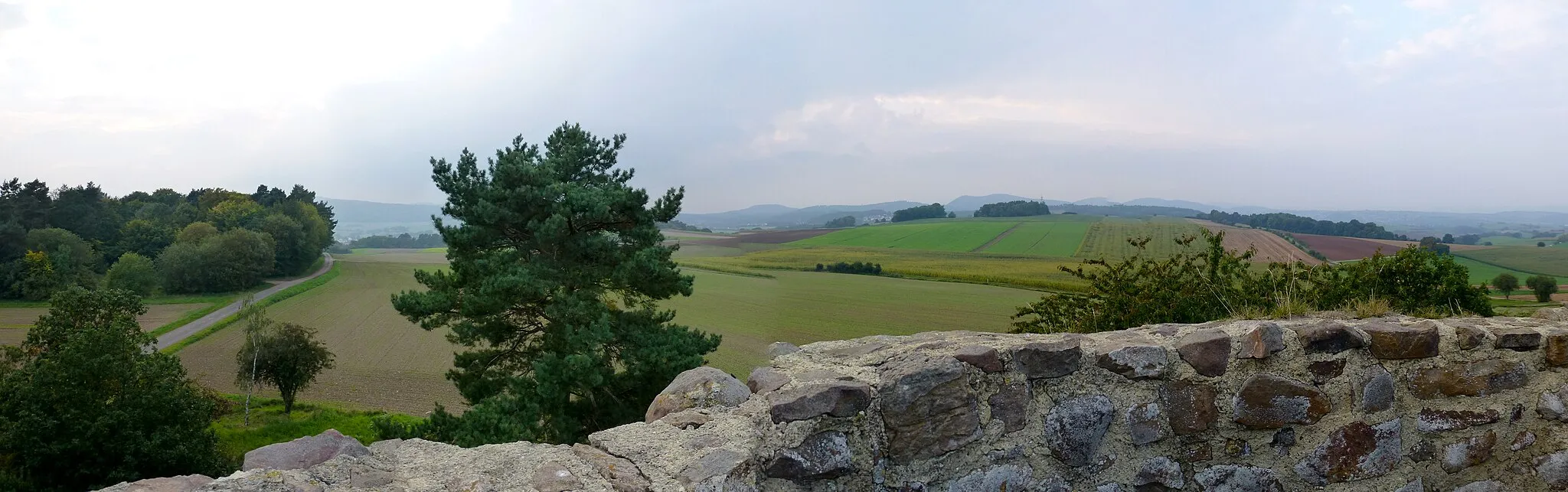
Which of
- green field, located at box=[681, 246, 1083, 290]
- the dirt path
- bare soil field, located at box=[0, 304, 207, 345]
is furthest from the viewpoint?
bare soil field, located at box=[0, 304, 207, 345]

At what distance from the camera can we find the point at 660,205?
43.4 feet

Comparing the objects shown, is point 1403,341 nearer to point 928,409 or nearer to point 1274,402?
point 1274,402

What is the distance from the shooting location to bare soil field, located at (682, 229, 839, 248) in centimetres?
2511

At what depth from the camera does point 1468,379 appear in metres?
3.61

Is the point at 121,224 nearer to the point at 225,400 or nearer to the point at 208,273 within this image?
the point at 208,273

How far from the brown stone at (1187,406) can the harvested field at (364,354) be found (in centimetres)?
2027

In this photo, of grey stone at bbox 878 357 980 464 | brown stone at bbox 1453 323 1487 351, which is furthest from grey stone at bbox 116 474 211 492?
brown stone at bbox 1453 323 1487 351

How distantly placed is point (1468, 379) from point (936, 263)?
623 inches

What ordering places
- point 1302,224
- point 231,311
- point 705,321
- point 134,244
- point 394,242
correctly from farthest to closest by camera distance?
1. point 394,242
2. point 134,244
3. point 231,311
4. point 705,321
5. point 1302,224

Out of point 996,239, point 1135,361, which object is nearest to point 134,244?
point 996,239

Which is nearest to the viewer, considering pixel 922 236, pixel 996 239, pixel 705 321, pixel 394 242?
pixel 705 321

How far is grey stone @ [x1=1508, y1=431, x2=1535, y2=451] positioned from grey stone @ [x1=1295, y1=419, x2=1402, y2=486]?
27.9 inches

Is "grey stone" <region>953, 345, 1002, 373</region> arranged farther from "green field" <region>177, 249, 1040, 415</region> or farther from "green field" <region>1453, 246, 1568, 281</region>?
"green field" <region>1453, 246, 1568, 281</region>

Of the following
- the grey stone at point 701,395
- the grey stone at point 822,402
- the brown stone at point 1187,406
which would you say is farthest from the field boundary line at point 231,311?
the brown stone at point 1187,406
